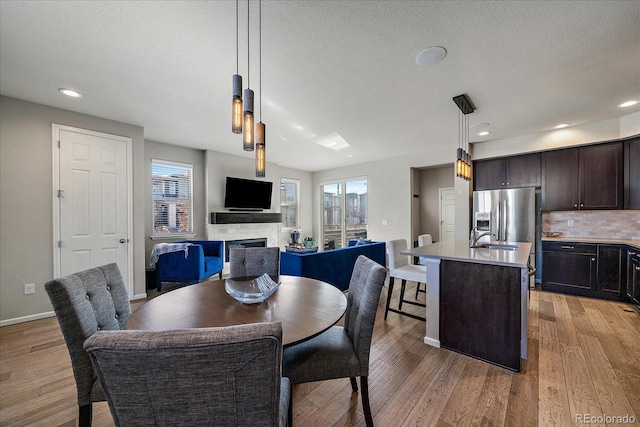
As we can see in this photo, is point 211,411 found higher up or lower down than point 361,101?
lower down

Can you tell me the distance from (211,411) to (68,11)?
8.31ft

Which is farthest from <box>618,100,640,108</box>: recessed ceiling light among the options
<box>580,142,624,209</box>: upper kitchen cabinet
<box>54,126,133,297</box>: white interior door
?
<box>54,126,133,297</box>: white interior door

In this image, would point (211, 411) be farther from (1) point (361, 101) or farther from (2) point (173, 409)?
(1) point (361, 101)

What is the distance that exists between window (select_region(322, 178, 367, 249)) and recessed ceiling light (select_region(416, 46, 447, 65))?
436 cm

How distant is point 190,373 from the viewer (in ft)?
2.02

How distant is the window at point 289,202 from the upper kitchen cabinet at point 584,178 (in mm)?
5341

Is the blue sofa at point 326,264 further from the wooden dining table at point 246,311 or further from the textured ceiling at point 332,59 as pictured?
the textured ceiling at point 332,59

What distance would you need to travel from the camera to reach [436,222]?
6234mm

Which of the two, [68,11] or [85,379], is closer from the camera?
[85,379]

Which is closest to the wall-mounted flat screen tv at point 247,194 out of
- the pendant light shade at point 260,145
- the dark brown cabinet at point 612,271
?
the pendant light shade at point 260,145

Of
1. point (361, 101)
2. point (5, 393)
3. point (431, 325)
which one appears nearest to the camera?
point (5, 393)

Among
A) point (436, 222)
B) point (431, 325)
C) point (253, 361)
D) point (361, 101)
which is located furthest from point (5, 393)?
point (436, 222)

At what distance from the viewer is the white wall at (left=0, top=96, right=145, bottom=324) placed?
286 cm

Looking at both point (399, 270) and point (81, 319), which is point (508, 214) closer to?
point (399, 270)
